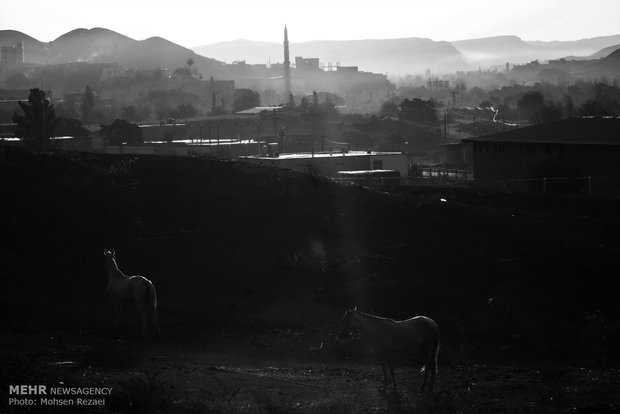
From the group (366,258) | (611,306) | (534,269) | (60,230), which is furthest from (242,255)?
(611,306)

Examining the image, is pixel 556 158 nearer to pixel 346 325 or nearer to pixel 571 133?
pixel 571 133

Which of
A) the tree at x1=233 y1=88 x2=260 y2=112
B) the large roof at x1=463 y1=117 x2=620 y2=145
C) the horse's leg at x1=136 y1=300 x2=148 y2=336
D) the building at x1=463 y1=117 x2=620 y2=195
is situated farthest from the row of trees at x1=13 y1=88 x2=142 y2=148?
the tree at x1=233 y1=88 x2=260 y2=112

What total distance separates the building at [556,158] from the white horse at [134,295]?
2508 cm

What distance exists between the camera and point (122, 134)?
70.8m

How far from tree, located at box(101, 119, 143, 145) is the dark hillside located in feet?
135

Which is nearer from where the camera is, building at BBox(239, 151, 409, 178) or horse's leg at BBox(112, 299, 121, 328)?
horse's leg at BBox(112, 299, 121, 328)

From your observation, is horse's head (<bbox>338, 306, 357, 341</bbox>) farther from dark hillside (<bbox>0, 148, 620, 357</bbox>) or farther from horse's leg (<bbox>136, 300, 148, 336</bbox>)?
dark hillside (<bbox>0, 148, 620, 357</bbox>)

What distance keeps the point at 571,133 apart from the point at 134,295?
32.6m

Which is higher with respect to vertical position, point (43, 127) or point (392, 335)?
point (43, 127)

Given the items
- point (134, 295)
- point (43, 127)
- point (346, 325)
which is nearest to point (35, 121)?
point (43, 127)

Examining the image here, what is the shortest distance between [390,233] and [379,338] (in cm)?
1024

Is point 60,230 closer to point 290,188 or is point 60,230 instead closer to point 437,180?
point 290,188

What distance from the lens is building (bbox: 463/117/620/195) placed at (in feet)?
136

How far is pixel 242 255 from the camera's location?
75.0 feet
